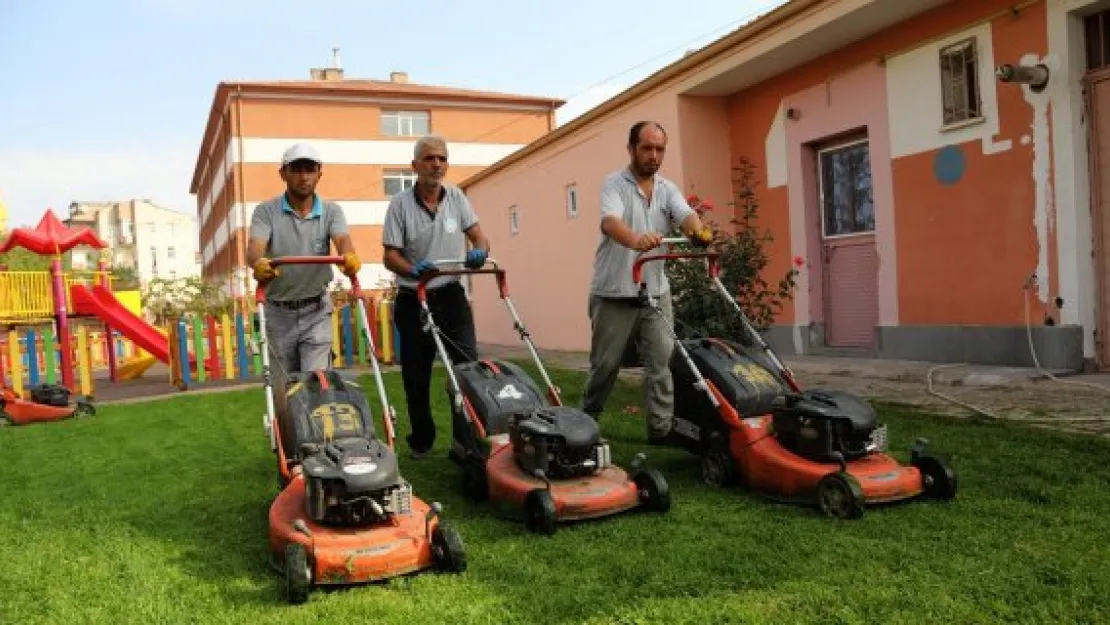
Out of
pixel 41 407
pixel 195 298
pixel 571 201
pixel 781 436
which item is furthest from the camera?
pixel 195 298

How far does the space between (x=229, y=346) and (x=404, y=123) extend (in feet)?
73.5

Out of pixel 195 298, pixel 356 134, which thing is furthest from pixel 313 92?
pixel 195 298

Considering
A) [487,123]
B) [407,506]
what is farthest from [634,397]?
[487,123]

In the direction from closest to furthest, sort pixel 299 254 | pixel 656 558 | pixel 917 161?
pixel 656 558
pixel 299 254
pixel 917 161

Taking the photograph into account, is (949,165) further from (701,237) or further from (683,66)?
(701,237)

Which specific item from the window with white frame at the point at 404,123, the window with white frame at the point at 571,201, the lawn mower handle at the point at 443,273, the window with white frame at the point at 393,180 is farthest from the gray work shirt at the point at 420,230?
the window with white frame at the point at 404,123

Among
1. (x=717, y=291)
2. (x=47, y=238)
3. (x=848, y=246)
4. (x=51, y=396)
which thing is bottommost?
(x=51, y=396)

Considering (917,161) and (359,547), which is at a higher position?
(917,161)

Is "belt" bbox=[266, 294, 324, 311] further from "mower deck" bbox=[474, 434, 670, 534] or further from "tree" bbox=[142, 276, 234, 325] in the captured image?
Result: "tree" bbox=[142, 276, 234, 325]

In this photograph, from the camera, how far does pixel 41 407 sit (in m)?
8.98

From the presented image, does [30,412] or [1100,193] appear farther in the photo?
[30,412]

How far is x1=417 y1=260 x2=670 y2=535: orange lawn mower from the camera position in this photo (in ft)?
12.4

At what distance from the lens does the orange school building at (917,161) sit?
7.25m

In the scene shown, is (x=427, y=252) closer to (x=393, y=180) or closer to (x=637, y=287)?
(x=637, y=287)
